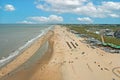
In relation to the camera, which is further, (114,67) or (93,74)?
(114,67)

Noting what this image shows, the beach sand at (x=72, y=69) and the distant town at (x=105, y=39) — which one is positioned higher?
the beach sand at (x=72, y=69)

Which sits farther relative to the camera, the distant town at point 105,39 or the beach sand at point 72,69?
the distant town at point 105,39

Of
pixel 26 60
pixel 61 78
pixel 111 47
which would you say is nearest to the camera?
pixel 61 78

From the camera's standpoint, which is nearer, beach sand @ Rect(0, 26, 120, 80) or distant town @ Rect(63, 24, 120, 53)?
beach sand @ Rect(0, 26, 120, 80)

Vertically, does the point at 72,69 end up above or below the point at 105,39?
above

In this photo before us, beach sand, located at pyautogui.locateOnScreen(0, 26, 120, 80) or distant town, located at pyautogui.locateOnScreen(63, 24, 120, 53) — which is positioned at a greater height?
beach sand, located at pyautogui.locateOnScreen(0, 26, 120, 80)

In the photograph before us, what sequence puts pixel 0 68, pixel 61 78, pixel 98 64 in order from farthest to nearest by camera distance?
pixel 98 64 → pixel 0 68 → pixel 61 78

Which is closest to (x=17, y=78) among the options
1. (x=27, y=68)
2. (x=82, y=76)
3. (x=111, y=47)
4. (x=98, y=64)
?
(x=27, y=68)

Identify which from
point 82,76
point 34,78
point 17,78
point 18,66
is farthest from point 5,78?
point 82,76

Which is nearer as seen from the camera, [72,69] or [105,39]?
[72,69]

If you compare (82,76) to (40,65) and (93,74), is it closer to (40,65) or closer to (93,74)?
(93,74)

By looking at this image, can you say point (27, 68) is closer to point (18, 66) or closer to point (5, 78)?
point (18, 66)
